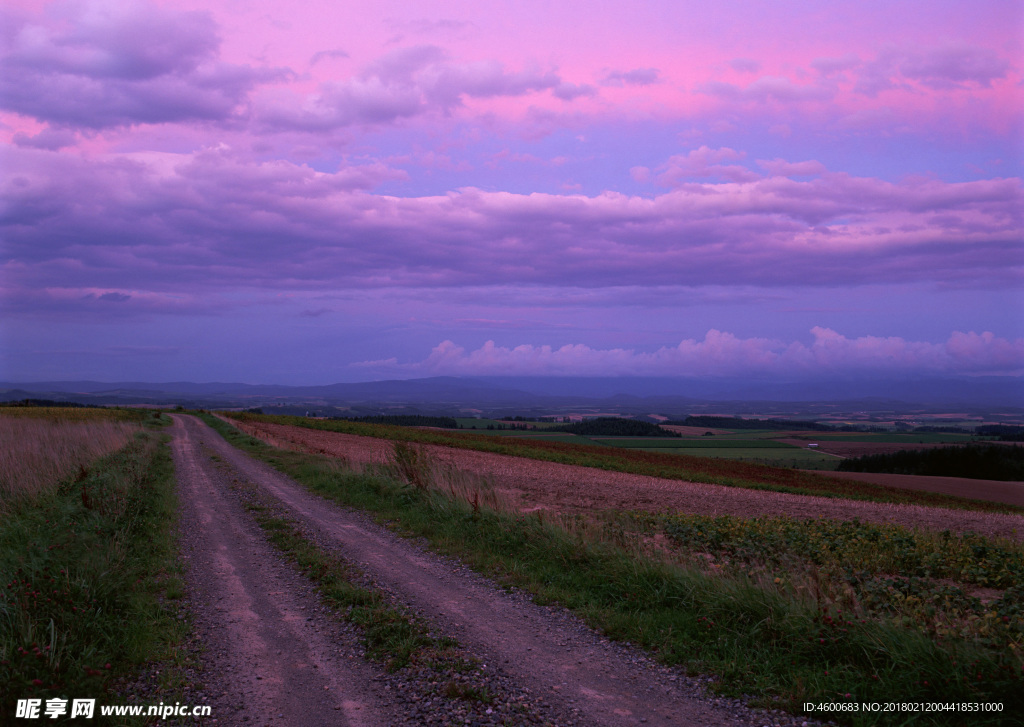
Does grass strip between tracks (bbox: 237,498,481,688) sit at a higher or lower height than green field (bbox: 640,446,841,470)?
higher

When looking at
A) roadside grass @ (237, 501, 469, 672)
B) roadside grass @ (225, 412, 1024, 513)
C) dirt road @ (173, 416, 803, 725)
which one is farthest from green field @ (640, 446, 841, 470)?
dirt road @ (173, 416, 803, 725)

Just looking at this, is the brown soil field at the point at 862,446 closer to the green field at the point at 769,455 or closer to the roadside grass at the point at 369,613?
the green field at the point at 769,455

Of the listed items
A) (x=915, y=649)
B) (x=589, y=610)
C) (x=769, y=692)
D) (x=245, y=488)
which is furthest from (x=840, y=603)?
(x=245, y=488)

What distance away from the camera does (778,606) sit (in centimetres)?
645

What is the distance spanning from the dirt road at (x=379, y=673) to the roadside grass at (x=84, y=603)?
535 millimetres

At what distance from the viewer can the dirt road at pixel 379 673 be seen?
4957mm

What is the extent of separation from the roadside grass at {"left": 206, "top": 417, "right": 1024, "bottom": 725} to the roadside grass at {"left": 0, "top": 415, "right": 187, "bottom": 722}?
4.40 meters

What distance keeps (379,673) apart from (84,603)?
3462 mm

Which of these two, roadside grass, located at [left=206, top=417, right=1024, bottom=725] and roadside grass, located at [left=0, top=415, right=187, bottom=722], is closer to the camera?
roadside grass, located at [left=0, top=415, right=187, bottom=722]

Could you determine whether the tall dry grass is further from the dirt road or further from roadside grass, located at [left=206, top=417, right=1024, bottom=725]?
roadside grass, located at [left=206, top=417, right=1024, bottom=725]

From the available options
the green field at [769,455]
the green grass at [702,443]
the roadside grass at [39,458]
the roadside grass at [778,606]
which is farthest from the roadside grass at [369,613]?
the green grass at [702,443]

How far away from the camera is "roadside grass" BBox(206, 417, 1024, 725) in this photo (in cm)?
511

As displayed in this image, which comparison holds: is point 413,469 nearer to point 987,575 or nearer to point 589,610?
point 589,610

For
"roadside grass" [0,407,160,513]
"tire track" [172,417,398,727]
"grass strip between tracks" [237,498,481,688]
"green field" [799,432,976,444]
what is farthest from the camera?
"green field" [799,432,976,444]
